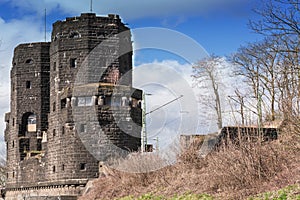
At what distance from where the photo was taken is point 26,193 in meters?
45.8

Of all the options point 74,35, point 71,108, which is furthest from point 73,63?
point 71,108

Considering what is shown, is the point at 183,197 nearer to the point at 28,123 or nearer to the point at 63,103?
the point at 63,103

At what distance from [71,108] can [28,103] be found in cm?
996

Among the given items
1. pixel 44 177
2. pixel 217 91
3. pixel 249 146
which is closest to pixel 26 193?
pixel 44 177

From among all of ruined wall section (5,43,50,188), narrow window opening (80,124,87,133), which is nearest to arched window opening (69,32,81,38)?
ruined wall section (5,43,50,188)

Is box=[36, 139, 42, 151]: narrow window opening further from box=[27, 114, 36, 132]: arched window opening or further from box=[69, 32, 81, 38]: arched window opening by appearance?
box=[69, 32, 81, 38]: arched window opening

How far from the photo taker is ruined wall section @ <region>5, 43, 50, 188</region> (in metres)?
49.6

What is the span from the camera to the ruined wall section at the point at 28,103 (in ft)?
163

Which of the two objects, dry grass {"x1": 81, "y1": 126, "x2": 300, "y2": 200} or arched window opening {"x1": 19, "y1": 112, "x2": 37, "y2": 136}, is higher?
Result: arched window opening {"x1": 19, "y1": 112, "x2": 37, "y2": 136}

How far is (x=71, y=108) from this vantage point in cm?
4203

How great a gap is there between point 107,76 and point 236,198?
2794cm

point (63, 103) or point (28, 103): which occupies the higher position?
point (28, 103)

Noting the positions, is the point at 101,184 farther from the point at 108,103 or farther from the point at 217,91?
the point at 217,91

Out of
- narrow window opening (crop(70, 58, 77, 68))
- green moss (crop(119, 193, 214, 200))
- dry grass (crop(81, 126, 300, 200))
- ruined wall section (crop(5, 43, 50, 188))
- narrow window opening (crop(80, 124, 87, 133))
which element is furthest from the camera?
ruined wall section (crop(5, 43, 50, 188))
